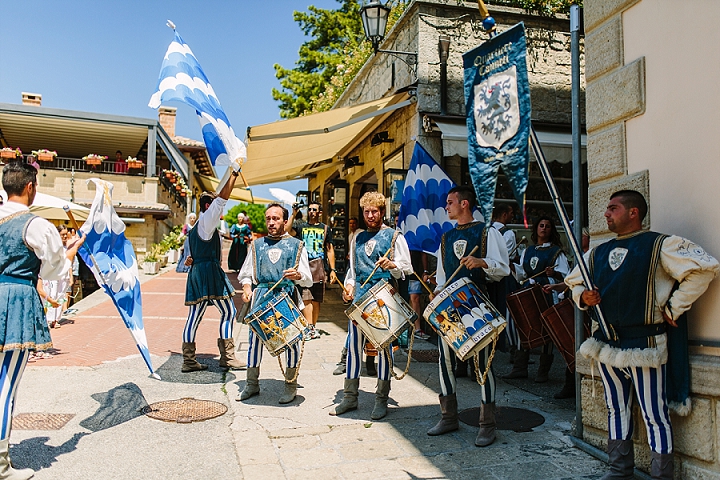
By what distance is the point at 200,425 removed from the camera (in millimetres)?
4250

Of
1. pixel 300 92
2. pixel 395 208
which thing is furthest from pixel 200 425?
pixel 300 92

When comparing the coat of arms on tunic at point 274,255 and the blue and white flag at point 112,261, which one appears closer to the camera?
the blue and white flag at point 112,261

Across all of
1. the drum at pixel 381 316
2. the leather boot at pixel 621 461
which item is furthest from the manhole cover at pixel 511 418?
the leather boot at pixel 621 461

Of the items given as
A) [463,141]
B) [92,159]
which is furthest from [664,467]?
[92,159]

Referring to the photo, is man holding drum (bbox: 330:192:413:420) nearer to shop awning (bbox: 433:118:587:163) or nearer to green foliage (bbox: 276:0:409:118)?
shop awning (bbox: 433:118:587:163)

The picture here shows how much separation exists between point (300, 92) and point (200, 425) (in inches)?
920

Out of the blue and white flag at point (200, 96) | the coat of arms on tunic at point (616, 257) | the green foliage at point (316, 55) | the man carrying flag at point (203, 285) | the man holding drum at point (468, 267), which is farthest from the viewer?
the green foliage at point (316, 55)

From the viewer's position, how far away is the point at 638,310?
3.00m

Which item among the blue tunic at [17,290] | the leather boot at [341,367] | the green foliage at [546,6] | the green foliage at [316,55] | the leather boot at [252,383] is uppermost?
the green foliage at [316,55]

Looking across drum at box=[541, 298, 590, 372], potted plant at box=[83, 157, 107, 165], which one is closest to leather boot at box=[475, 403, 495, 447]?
drum at box=[541, 298, 590, 372]

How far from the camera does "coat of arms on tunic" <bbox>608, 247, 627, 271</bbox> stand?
311 centimetres

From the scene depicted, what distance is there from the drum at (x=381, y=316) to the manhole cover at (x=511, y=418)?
907mm

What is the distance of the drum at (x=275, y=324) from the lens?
4.65 meters

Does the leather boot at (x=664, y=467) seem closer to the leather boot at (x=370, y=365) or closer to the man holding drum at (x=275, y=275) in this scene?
the man holding drum at (x=275, y=275)
